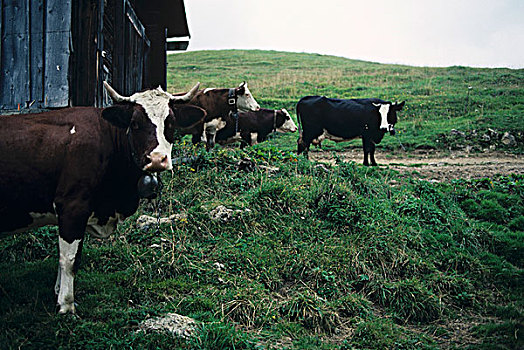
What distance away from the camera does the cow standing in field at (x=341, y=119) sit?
13.0m

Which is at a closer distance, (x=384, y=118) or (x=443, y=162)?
(x=443, y=162)

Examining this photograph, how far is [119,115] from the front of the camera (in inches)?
181

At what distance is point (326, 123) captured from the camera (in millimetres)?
13188

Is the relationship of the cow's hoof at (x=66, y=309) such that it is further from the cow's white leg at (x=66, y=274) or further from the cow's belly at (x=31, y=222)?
the cow's belly at (x=31, y=222)

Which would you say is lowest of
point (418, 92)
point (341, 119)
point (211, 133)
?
point (211, 133)

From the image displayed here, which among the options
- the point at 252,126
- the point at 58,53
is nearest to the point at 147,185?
the point at 58,53

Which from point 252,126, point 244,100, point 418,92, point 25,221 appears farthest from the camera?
point 418,92

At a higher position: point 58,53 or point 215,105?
point 58,53

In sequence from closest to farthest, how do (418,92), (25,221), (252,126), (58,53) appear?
1. (25,221)
2. (58,53)
3. (252,126)
4. (418,92)

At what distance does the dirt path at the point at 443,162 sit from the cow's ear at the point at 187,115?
558cm

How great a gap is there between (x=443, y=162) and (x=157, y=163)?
10.3 m

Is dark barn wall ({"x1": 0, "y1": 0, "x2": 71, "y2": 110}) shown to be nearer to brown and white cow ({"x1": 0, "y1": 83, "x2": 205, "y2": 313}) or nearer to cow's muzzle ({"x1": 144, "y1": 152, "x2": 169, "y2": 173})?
brown and white cow ({"x1": 0, "y1": 83, "x2": 205, "y2": 313})

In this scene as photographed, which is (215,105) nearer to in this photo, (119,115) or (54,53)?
(54,53)

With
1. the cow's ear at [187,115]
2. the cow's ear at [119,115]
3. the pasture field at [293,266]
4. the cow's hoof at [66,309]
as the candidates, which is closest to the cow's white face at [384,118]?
the pasture field at [293,266]
